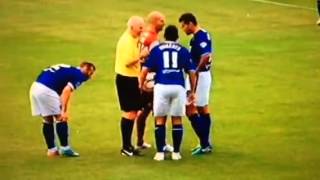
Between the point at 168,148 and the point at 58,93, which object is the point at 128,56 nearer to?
the point at 58,93

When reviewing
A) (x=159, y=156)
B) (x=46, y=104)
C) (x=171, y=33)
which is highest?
(x=171, y=33)

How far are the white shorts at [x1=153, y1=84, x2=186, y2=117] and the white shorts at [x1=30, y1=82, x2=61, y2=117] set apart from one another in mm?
1549

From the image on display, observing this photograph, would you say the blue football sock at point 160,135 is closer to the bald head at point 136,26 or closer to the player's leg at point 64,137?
the player's leg at point 64,137

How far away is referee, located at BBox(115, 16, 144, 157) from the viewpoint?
50.1 feet

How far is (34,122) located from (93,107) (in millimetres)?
1838

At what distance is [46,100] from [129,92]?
51.3 inches

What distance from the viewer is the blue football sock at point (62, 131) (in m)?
15.2

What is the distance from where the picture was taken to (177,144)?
15.1 metres

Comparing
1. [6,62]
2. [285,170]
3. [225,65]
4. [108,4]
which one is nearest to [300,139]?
[285,170]

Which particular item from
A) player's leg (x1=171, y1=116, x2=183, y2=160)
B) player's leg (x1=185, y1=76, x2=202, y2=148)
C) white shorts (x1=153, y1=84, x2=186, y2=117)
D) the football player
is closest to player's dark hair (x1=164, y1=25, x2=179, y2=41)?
the football player

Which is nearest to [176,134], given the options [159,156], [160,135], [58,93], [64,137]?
[160,135]

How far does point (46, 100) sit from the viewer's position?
15.2 metres

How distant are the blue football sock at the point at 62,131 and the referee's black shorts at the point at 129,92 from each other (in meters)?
0.99

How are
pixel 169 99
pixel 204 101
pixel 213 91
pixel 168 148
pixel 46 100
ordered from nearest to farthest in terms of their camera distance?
1. pixel 169 99
2. pixel 46 100
3. pixel 204 101
4. pixel 168 148
5. pixel 213 91
